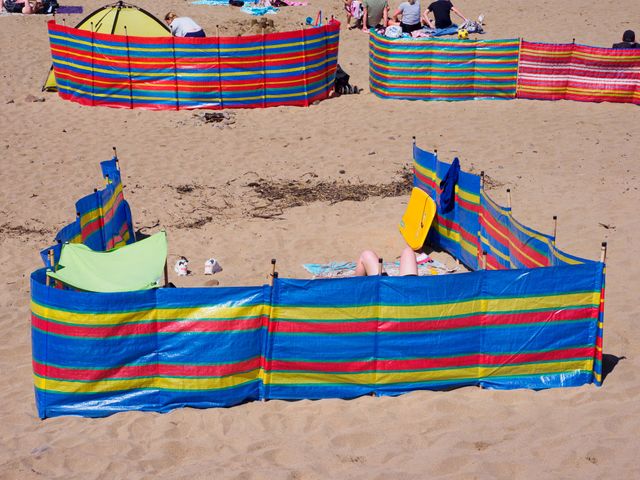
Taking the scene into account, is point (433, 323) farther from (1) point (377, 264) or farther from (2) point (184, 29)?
(2) point (184, 29)

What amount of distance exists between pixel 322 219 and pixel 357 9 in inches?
473

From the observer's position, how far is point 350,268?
10539mm

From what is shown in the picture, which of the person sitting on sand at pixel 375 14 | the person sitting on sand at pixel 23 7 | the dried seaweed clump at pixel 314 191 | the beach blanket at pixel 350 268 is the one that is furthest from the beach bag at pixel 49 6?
the beach blanket at pixel 350 268

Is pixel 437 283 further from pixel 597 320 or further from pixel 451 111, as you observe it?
pixel 451 111

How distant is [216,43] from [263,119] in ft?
5.59

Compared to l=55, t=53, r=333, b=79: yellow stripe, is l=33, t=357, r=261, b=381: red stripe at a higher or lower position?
lower

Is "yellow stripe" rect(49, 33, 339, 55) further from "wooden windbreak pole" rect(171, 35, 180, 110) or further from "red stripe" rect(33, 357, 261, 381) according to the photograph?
"red stripe" rect(33, 357, 261, 381)

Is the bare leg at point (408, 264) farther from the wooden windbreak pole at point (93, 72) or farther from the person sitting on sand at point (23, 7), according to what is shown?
the person sitting on sand at point (23, 7)

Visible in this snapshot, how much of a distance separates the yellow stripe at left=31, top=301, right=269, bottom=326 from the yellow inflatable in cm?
417

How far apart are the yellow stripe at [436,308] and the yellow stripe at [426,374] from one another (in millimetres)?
520

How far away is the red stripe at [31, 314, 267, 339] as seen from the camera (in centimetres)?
740

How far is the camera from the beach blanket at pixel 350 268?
33.7 ft

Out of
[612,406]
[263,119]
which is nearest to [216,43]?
[263,119]

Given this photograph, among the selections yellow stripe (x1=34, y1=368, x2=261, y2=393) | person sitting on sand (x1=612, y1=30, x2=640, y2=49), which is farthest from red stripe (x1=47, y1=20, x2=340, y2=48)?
yellow stripe (x1=34, y1=368, x2=261, y2=393)
